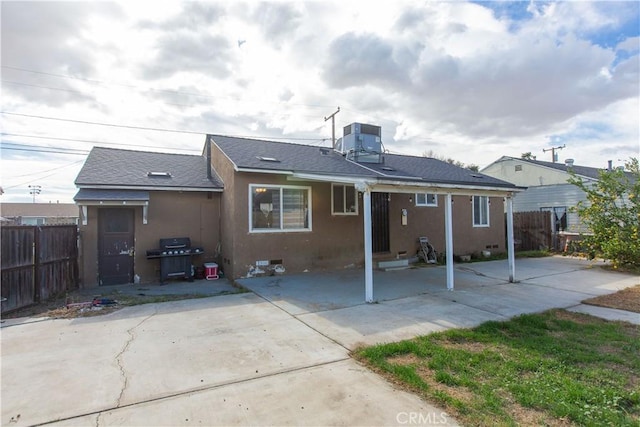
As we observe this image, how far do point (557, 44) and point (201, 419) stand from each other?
41.6 feet

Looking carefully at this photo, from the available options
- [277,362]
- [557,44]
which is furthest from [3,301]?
[557,44]

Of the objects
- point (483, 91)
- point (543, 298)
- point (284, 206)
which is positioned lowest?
point (543, 298)

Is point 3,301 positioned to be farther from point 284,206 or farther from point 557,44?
point 557,44

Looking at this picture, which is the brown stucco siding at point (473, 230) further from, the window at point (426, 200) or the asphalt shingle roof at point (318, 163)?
the asphalt shingle roof at point (318, 163)

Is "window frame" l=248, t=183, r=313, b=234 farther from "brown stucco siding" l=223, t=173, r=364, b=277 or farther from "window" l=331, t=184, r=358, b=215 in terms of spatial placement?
"window" l=331, t=184, r=358, b=215

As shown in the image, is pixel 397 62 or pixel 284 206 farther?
pixel 397 62

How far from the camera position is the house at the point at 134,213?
848cm

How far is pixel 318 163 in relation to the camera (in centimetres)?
1025

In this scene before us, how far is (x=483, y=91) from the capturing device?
1273 centimetres

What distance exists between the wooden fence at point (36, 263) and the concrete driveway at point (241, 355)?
33.3 inches

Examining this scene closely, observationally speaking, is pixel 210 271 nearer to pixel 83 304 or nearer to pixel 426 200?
pixel 83 304

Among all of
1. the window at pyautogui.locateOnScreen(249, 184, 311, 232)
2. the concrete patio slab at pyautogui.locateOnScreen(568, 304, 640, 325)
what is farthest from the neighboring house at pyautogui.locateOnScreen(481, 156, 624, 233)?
the window at pyautogui.locateOnScreen(249, 184, 311, 232)

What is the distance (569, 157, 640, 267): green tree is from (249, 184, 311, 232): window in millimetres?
9153

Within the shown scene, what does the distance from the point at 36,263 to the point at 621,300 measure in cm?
1213
